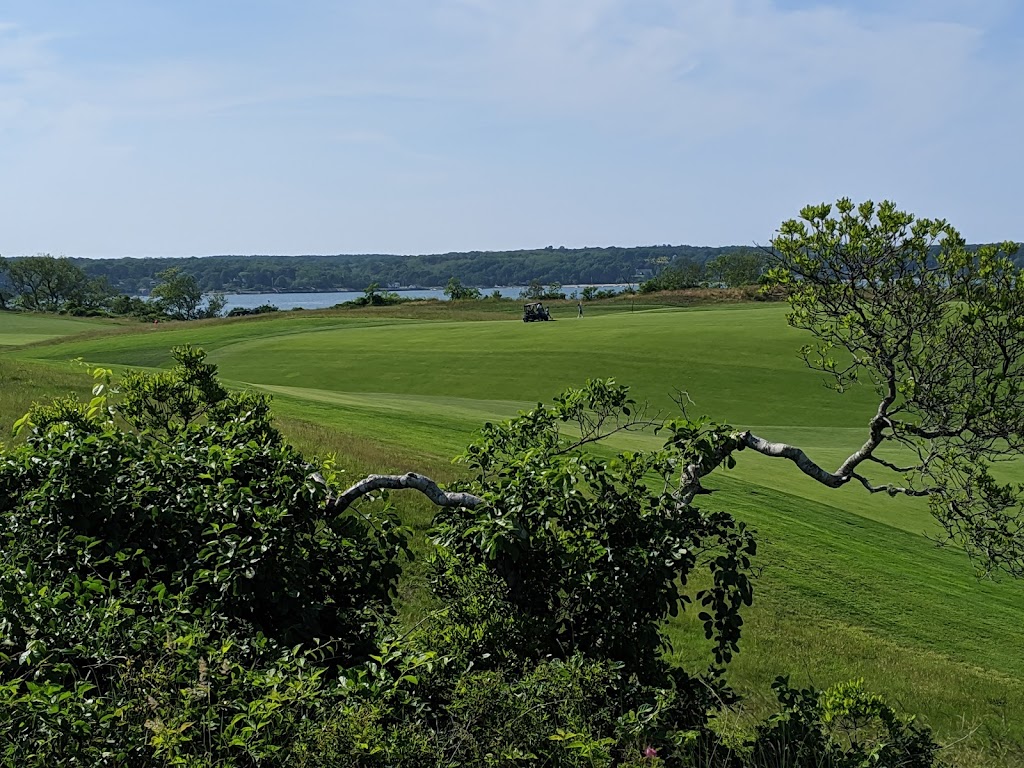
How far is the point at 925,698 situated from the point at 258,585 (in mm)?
7276

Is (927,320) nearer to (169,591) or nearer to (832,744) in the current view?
(832,744)

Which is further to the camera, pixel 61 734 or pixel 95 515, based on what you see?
pixel 95 515

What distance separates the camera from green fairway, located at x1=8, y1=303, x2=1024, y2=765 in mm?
9602

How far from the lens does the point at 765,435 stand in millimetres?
24547

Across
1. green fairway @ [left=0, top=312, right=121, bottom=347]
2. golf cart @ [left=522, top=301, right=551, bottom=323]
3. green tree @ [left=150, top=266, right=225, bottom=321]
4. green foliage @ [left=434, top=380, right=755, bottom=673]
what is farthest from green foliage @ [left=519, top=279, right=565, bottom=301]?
green foliage @ [left=434, top=380, right=755, bottom=673]

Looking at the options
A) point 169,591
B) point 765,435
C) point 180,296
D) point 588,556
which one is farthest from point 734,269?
point 169,591

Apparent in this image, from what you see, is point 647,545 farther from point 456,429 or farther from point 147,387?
point 456,429

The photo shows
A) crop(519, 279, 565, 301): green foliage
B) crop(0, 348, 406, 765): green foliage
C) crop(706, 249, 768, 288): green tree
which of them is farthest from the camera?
crop(706, 249, 768, 288): green tree

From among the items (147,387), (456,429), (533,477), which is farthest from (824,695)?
(456,429)

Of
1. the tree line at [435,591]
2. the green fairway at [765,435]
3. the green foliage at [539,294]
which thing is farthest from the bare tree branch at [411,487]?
the green foliage at [539,294]

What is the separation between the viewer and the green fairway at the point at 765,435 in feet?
31.5

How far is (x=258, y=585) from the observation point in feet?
16.5

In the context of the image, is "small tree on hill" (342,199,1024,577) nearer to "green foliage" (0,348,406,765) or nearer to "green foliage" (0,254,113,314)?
"green foliage" (0,348,406,765)

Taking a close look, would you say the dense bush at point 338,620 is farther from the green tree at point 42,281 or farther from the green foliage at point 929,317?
the green tree at point 42,281
